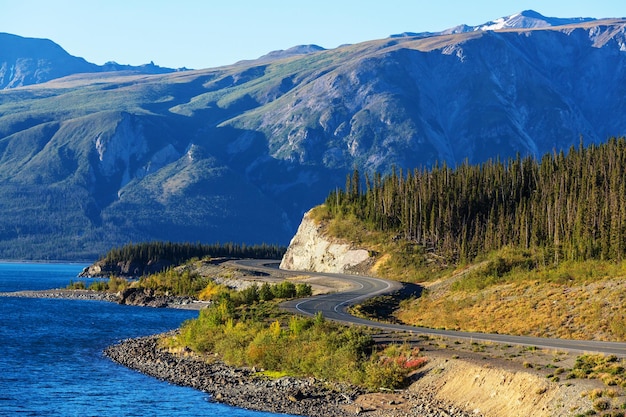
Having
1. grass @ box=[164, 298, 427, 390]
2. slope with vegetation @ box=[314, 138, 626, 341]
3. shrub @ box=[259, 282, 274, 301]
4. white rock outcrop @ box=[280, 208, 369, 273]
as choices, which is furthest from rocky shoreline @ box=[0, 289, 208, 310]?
grass @ box=[164, 298, 427, 390]

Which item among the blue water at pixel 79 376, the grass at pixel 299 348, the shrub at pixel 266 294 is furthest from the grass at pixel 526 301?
the blue water at pixel 79 376

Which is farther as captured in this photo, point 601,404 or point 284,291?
point 284,291

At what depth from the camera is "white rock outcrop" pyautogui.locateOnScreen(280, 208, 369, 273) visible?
158 meters

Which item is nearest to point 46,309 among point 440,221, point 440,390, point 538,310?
point 440,221

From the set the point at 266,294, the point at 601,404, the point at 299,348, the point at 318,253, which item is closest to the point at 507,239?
the point at 266,294

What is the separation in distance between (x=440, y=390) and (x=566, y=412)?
1038 cm

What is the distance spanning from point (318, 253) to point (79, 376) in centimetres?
9673

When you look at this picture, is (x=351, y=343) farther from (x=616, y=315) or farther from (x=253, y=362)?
(x=616, y=315)

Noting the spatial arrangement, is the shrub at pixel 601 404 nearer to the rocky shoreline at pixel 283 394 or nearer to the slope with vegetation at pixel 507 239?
the rocky shoreline at pixel 283 394

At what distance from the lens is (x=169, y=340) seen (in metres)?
92.9

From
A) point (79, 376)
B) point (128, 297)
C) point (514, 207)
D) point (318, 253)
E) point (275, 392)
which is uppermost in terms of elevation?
point (514, 207)

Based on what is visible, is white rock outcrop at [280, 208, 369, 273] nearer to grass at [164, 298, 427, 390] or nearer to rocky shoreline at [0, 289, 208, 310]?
rocky shoreline at [0, 289, 208, 310]

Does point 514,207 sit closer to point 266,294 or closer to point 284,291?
point 284,291

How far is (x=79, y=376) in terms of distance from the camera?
7569 centimetres
